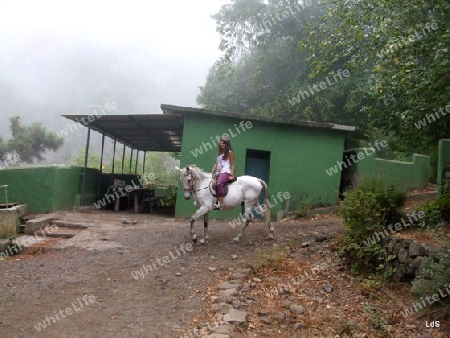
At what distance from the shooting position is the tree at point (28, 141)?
813 inches

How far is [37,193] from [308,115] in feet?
37.6

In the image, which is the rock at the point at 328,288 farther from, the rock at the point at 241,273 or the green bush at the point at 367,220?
the rock at the point at 241,273

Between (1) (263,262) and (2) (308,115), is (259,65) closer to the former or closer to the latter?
(2) (308,115)

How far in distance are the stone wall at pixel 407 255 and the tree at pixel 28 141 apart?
2089cm

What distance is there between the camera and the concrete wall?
12.3 meters

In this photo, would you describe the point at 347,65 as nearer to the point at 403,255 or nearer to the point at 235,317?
the point at 403,255

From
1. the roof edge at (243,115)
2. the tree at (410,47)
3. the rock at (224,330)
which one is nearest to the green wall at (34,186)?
the roof edge at (243,115)

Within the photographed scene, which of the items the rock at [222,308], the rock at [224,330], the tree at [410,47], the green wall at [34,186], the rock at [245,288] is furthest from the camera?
the green wall at [34,186]

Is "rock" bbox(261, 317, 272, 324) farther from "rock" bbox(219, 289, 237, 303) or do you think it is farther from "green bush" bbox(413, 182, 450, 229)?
"green bush" bbox(413, 182, 450, 229)

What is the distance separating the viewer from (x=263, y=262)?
6188 mm

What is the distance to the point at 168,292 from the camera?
17.9ft

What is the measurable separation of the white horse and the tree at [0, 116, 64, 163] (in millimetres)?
16997

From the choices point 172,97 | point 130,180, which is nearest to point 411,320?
point 130,180

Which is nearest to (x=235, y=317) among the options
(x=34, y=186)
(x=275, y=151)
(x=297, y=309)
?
(x=297, y=309)
